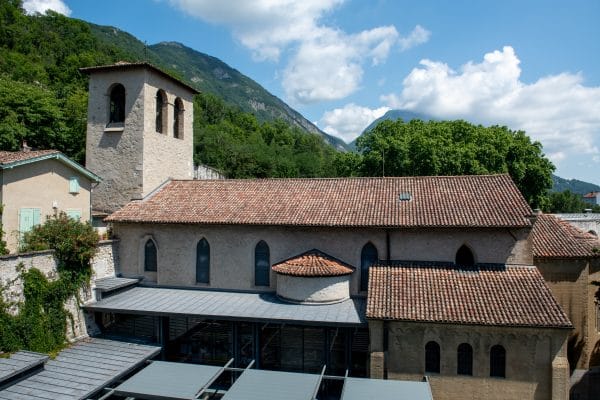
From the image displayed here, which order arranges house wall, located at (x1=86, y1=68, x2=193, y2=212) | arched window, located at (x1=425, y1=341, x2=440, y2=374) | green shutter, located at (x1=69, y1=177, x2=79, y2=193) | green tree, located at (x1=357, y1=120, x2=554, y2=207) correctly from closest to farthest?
1. arched window, located at (x1=425, y1=341, x2=440, y2=374)
2. green shutter, located at (x1=69, y1=177, x2=79, y2=193)
3. house wall, located at (x1=86, y1=68, x2=193, y2=212)
4. green tree, located at (x1=357, y1=120, x2=554, y2=207)

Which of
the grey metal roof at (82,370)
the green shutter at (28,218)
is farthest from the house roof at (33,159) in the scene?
the grey metal roof at (82,370)

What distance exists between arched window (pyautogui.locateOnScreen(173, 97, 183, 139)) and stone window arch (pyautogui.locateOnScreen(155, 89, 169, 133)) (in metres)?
1.28

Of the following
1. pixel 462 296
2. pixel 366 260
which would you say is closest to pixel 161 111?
pixel 366 260

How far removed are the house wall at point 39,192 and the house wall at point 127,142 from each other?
1.30m

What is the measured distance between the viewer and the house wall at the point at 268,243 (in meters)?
18.1

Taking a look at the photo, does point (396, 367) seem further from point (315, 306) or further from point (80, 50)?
point (80, 50)

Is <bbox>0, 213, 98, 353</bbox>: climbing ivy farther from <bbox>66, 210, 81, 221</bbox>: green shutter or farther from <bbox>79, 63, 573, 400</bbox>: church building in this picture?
<bbox>66, 210, 81, 221</bbox>: green shutter

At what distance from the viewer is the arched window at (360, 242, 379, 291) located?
19188 millimetres

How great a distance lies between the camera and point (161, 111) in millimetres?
25391

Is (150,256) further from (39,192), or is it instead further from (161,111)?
(161,111)

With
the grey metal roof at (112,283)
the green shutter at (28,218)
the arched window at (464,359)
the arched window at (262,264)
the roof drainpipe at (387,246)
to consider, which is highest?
the green shutter at (28,218)

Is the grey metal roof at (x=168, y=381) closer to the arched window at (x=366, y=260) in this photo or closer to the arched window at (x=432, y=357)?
the arched window at (x=366, y=260)

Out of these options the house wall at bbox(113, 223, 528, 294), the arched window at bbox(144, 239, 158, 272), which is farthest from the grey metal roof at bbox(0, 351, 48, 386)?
the arched window at bbox(144, 239, 158, 272)

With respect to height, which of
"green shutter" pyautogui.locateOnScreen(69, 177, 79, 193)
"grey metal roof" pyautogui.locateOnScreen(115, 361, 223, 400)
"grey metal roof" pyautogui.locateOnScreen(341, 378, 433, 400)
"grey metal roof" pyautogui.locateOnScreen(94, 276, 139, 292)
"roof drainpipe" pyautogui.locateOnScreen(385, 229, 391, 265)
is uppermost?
"green shutter" pyautogui.locateOnScreen(69, 177, 79, 193)
